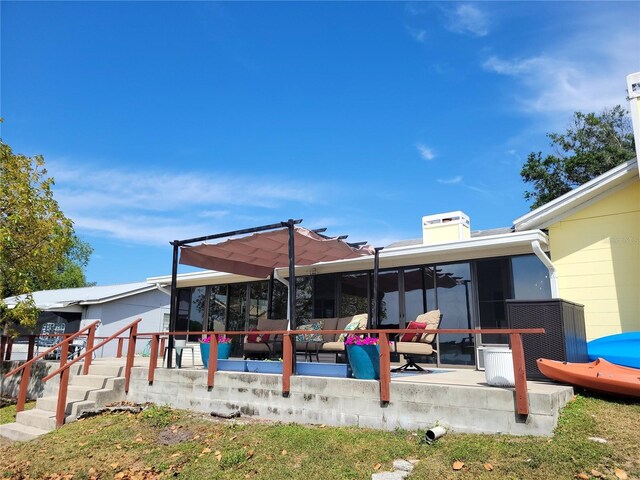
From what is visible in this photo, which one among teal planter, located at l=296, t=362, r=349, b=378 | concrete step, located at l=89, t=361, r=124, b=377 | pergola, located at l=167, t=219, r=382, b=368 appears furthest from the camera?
concrete step, located at l=89, t=361, r=124, b=377

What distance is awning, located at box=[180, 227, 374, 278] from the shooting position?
7.02 metres

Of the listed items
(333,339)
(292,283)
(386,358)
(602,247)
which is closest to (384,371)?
(386,358)

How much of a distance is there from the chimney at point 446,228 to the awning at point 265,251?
9.08 ft

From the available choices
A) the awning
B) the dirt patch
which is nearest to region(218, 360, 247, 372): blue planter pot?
the dirt patch

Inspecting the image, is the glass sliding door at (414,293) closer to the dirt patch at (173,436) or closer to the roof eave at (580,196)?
the roof eave at (580,196)

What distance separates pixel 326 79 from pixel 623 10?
6829 mm

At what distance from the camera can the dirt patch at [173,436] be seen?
5.30 meters

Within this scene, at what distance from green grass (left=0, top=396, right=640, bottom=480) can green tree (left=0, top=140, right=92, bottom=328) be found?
3715mm

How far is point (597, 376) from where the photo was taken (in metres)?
4.67

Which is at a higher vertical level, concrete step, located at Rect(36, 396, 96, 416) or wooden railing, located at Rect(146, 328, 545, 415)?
wooden railing, located at Rect(146, 328, 545, 415)

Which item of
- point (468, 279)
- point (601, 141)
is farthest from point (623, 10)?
point (601, 141)

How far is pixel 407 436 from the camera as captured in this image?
4430 mm

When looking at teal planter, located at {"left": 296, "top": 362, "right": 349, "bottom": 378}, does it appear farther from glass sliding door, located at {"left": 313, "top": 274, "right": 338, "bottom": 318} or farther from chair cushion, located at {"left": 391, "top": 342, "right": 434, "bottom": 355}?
glass sliding door, located at {"left": 313, "top": 274, "right": 338, "bottom": 318}

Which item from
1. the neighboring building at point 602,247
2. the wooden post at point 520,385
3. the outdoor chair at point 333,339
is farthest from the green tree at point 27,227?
the neighboring building at point 602,247
